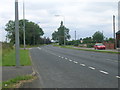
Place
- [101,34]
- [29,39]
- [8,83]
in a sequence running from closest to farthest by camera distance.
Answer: [8,83], [29,39], [101,34]

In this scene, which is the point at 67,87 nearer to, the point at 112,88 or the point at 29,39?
the point at 112,88

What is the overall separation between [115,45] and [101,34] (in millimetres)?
80390

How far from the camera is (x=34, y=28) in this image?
383 ft

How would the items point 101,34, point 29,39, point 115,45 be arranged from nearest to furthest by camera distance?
point 115,45 < point 29,39 < point 101,34

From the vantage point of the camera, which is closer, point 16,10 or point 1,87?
point 1,87

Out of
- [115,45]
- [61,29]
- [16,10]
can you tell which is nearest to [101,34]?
[61,29]

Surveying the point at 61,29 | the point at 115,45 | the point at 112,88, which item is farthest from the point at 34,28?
the point at 112,88

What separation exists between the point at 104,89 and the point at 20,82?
3.20m

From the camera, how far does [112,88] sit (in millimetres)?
8008

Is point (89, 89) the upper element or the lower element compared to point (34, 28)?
lower

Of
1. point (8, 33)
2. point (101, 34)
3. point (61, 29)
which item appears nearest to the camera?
point (8, 33)

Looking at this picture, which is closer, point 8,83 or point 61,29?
point 8,83

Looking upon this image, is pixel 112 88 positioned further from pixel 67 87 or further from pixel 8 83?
pixel 8 83

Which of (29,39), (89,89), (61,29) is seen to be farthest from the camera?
(61,29)
